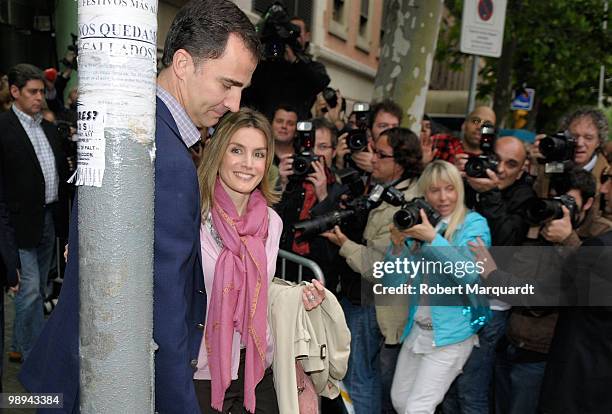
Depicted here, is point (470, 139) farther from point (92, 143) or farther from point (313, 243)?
point (92, 143)

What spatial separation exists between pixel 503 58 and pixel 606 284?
45.0 feet

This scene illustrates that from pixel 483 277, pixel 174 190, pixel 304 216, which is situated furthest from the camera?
pixel 304 216

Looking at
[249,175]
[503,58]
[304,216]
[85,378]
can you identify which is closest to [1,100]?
[304,216]

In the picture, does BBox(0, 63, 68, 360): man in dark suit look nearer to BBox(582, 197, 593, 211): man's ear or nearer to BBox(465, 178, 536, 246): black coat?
BBox(465, 178, 536, 246): black coat

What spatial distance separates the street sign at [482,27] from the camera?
21.4ft

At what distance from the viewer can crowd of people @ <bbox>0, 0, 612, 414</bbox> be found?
82.2 inches

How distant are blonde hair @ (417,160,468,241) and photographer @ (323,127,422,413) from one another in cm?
18

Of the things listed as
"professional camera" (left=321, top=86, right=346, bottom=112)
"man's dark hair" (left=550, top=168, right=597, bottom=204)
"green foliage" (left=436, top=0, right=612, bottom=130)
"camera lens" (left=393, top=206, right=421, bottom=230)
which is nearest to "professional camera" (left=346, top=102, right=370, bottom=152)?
"professional camera" (left=321, top=86, right=346, bottom=112)

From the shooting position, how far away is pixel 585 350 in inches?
128

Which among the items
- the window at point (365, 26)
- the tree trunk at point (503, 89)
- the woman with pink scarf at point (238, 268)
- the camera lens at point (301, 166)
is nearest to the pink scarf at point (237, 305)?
the woman with pink scarf at point (238, 268)

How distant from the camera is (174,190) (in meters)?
1.88

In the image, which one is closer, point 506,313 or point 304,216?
point 506,313

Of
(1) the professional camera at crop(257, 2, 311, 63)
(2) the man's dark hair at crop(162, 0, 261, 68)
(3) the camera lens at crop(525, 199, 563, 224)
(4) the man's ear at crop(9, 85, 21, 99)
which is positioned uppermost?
(1) the professional camera at crop(257, 2, 311, 63)

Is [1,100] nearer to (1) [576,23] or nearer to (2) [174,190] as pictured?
(2) [174,190]
